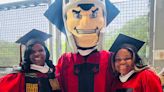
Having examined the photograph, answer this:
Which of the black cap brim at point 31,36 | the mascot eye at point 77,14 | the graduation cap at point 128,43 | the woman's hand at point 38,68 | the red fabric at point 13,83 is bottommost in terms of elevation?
the red fabric at point 13,83

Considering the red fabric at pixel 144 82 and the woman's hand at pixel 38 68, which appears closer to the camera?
the red fabric at pixel 144 82

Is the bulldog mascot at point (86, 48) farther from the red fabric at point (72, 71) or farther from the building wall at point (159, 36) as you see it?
the building wall at point (159, 36)

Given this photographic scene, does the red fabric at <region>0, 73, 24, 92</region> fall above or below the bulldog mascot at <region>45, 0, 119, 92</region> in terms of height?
below

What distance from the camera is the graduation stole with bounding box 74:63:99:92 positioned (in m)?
1.48

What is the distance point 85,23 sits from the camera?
4.75ft

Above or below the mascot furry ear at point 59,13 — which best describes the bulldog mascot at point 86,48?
below

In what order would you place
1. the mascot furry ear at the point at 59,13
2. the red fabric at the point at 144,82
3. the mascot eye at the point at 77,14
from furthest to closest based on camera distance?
the mascot furry ear at the point at 59,13, the mascot eye at the point at 77,14, the red fabric at the point at 144,82

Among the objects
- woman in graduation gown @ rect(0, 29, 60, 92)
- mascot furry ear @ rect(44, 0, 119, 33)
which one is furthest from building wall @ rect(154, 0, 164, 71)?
woman in graduation gown @ rect(0, 29, 60, 92)

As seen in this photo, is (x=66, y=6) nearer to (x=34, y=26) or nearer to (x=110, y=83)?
(x=110, y=83)

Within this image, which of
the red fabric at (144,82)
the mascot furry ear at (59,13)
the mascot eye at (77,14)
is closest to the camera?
the red fabric at (144,82)

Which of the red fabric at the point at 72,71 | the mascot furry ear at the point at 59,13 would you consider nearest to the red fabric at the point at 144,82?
the red fabric at the point at 72,71

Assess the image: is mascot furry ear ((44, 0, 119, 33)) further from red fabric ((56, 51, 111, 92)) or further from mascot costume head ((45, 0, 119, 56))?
red fabric ((56, 51, 111, 92))

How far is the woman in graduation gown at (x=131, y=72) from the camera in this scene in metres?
1.38

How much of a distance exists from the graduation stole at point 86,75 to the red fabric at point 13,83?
324 mm
